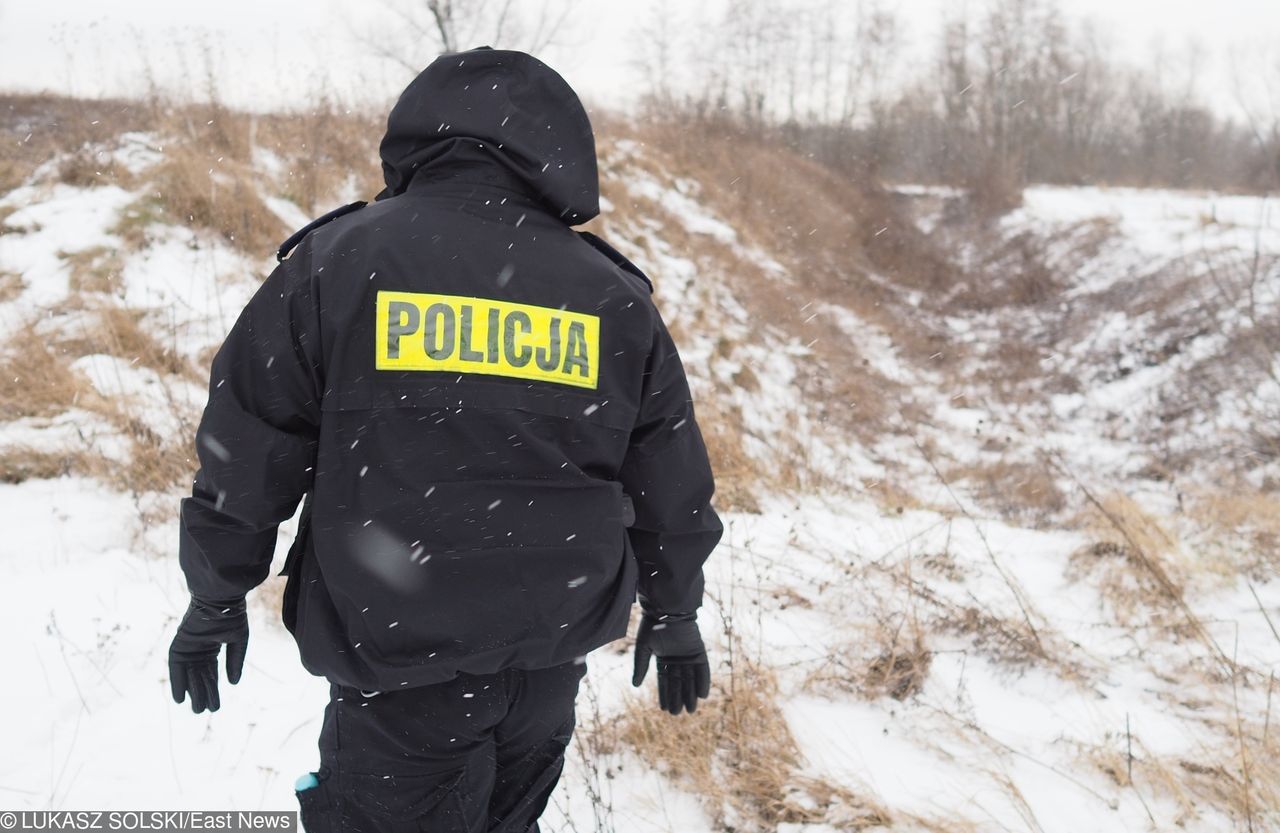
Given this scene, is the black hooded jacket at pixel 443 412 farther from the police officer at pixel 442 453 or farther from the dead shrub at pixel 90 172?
the dead shrub at pixel 90 172

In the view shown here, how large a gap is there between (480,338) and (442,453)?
24 cm

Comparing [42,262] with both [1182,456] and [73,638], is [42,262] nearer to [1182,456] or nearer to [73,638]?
[73,638]

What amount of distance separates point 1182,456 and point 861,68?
2956 cm

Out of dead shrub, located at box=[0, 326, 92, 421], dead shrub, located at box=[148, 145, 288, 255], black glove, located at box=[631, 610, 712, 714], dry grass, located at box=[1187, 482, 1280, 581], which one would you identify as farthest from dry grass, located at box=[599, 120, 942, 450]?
black glove, located at box=[631, 610, 712, 714]

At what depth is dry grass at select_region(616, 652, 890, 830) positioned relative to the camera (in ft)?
7.72

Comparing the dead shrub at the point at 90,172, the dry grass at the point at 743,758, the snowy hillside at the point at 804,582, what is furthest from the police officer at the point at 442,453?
the dead shrub at the point at 90,172

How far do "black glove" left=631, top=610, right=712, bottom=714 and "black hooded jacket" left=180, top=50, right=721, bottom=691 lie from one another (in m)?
0.31

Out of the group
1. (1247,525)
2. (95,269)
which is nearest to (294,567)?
(1247,525)

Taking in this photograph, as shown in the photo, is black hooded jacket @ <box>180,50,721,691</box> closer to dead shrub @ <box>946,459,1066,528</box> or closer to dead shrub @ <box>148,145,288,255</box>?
dead shrub @ <box>946,459,1066,528</box>

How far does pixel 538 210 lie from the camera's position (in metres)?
1.65

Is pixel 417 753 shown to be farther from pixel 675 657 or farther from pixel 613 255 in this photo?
pixel 613 255

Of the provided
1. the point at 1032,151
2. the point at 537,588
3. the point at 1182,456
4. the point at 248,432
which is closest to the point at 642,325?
the point at 537,588

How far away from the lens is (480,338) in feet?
4.92

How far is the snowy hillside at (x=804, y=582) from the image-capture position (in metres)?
2.45
